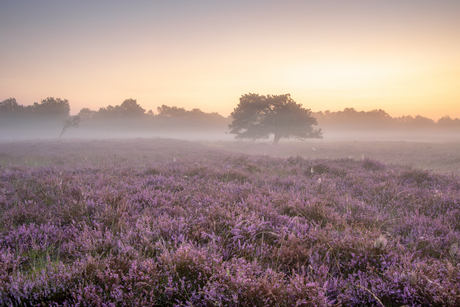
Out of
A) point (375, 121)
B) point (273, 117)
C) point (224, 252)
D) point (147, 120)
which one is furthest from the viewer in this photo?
point (375, 121)

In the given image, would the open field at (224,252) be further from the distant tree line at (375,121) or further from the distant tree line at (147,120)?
the distant tree line at (375,121)

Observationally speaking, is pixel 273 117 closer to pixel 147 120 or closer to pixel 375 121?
pixel 147 120

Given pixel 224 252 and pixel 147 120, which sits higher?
pixel 147 120

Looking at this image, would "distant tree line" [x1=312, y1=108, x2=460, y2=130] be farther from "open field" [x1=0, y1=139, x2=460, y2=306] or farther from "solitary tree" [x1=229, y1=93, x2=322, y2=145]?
"open field" [x1=0, y1=139, x2=460, y2=306]

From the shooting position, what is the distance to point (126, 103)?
81000mm

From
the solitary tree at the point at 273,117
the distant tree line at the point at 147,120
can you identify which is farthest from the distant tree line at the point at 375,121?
the solitary tree at the point at 273,117

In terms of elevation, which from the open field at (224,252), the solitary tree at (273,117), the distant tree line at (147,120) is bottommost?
the open field at (224,252)

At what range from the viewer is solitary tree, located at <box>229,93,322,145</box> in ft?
110

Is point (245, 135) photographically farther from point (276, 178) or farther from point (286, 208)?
point (286, 208)

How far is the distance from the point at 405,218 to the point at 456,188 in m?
3.40

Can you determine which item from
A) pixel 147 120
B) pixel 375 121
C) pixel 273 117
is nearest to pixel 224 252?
pixel 273 117

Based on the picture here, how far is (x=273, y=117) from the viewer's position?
34.4 m

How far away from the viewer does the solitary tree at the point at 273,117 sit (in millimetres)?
33625

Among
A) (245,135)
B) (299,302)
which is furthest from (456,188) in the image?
(245,135)
